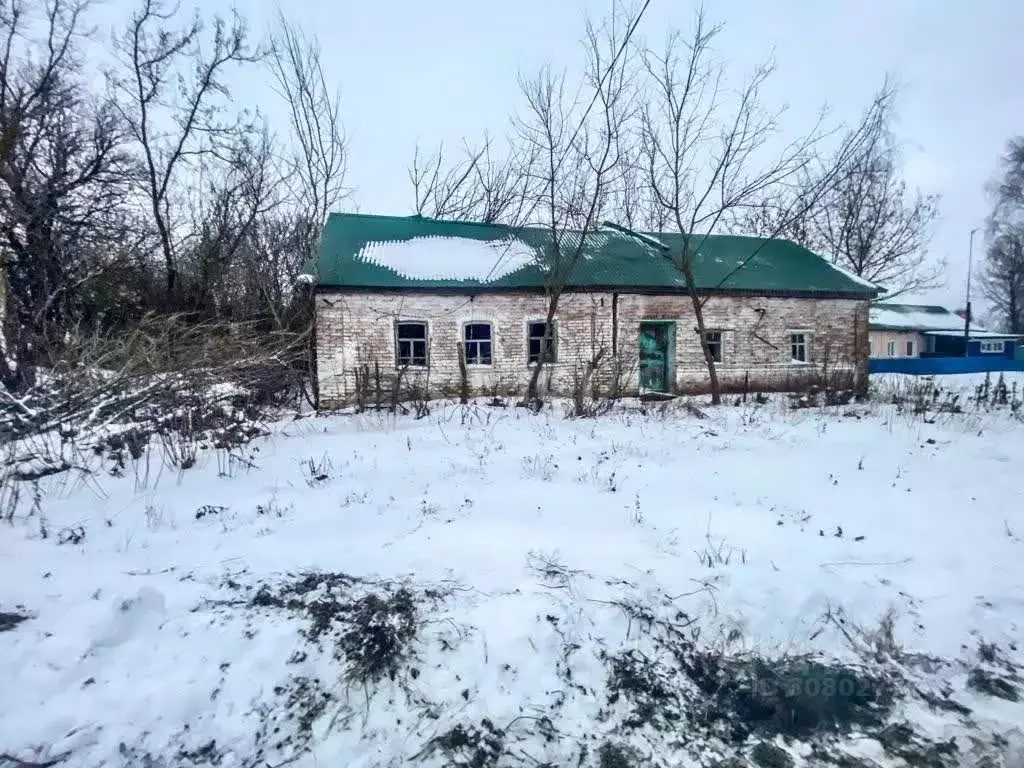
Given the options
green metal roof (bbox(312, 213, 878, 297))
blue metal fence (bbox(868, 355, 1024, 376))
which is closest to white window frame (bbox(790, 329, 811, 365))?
green metal roof (bbox(312, 213, 878, 297))

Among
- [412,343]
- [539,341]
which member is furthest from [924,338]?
[412,343]

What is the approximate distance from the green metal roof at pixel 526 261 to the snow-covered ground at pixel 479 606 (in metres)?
8.95

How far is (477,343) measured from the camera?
47.4ft

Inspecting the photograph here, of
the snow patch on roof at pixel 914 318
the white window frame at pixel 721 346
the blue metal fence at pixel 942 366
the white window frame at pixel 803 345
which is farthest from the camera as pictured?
the snow patch on roof at pixel 914 318

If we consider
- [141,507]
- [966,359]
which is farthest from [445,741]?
[966,359]

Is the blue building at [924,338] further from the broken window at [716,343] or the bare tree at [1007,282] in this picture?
the broken window at [716,343]

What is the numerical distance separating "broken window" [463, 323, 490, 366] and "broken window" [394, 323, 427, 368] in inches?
46.4

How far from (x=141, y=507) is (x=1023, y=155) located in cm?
4113

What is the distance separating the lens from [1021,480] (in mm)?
5594

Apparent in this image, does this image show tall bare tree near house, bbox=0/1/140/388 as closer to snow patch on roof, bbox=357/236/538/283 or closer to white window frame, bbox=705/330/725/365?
snow patch on roof, bbox=357/236/538/283

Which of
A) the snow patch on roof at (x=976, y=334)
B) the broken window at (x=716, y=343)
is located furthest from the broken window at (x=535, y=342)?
the snow patch on roof at (x=976, y=334)

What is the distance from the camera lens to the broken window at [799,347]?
16.7 metres

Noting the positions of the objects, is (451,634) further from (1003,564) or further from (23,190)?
(23,190)

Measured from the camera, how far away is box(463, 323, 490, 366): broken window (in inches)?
567
